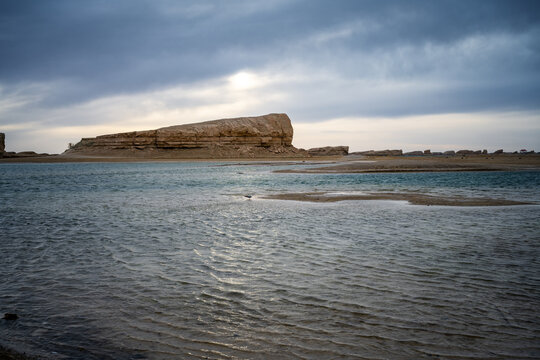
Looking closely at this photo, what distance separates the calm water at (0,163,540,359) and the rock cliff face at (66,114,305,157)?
101779 mm

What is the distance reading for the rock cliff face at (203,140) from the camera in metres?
111

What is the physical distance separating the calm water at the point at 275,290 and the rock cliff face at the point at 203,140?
10178cm

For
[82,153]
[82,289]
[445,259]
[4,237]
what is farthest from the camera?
[82,153]

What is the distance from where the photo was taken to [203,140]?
112m

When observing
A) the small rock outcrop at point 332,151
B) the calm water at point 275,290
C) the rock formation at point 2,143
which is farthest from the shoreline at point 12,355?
the small rock outcrop at point 332,151

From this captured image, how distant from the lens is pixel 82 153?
117500mm

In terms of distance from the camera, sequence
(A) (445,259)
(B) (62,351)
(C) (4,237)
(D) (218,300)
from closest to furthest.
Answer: (B) (62,351), (D) (218,300), (A) (445,259), (C) (4,237)

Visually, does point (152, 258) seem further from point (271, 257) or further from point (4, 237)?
Result: point (4, 237)

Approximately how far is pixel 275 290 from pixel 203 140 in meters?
109

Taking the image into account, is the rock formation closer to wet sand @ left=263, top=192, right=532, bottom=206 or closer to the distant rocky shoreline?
the distant rocky shoreline

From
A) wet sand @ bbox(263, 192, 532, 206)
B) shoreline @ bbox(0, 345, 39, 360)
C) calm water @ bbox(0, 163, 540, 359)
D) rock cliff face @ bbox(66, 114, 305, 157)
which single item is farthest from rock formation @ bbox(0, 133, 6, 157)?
shoreline @ bbox(0, 345, 39, 360)

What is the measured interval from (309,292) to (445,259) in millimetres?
3123

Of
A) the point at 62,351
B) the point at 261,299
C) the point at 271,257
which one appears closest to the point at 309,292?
the point at 261,299

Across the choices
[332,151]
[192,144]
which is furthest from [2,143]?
[332,151]
